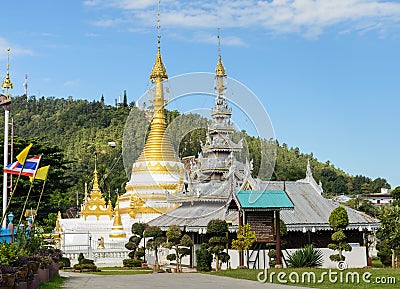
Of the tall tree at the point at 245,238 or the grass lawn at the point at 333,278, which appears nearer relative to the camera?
the grass lawn at the point at 333,278

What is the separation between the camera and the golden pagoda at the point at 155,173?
45.4 m

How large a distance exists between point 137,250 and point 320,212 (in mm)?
10927

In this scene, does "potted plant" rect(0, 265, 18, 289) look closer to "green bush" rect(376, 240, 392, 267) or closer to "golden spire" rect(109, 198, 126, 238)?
"green bush" rect(376, 240, 392, 267)

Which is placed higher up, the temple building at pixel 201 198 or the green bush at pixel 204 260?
the temple building at pixel 201 198

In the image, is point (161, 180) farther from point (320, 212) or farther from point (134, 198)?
point (320, 212)

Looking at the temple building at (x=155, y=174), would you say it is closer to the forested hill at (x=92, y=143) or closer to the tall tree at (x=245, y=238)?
the forested hill at (x=92, y=143)

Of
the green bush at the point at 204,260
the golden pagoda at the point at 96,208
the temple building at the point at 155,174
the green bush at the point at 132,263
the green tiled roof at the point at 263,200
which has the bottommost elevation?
the green bush at the point at 132,263

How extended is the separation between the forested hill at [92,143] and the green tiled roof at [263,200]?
120 ft

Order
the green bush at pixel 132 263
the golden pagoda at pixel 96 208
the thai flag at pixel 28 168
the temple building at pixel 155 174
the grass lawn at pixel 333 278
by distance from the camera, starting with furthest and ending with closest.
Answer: the golden pagoda at pixel 96 208, the temple building at pixel 155 174, the green bush at pixel 132 263, the thai flag at pixel 28 168, the grass lawn at pixel 333 278

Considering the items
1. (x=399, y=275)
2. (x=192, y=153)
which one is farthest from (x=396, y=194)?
(x=399, y=275)

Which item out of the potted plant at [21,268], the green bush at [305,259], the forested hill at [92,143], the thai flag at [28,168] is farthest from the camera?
the forested hill at [92,143]

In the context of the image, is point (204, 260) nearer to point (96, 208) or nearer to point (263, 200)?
point (263, 200)

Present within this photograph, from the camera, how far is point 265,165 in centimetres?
3306

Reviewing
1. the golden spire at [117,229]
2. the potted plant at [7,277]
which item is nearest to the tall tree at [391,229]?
the golden spire at [117,229]
